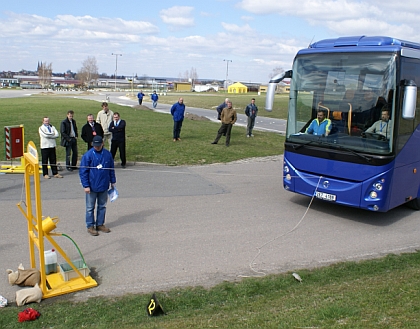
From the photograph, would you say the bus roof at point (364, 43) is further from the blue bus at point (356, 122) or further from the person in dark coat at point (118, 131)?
the person in dark coat at point (118, 131)

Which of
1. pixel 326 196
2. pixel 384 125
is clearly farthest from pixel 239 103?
pixel 384 125

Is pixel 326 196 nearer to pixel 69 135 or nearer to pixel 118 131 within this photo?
pixel 118 131

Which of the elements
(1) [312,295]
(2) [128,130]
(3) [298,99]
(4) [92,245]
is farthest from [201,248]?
(2) [128,130]

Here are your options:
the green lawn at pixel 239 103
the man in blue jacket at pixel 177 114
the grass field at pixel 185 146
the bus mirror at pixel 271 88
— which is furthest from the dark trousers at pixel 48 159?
the green lawn at pixel 239 103

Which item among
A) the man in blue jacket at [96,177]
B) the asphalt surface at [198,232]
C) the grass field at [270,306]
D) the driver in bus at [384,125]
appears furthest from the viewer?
the driver in bus at [384,125]

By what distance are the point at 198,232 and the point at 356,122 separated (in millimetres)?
3811

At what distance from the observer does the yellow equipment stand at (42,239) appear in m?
5.51

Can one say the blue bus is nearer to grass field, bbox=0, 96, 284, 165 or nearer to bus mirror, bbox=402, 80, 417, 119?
bus mirror, bbox=402, 80, 417, 119

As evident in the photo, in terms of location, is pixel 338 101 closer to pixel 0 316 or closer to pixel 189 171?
pixel 189 171

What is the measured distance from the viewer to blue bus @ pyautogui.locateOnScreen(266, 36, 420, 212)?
27.0 ft

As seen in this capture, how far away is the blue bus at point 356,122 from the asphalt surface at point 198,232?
74 cm

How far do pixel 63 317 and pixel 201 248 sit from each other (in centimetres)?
283

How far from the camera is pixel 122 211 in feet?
31.0

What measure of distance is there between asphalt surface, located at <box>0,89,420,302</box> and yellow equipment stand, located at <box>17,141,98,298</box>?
0.54 feet
